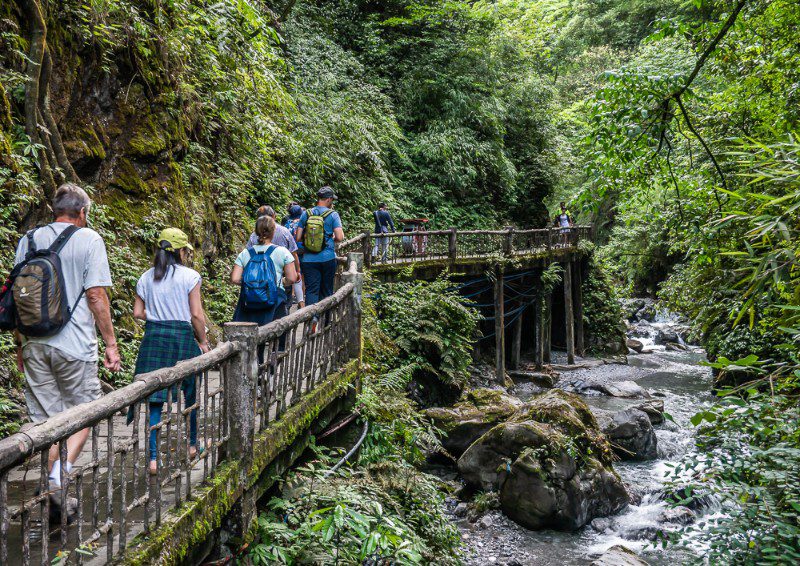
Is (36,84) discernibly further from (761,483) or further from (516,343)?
(516,343)

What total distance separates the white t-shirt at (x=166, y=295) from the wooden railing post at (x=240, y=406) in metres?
0.39

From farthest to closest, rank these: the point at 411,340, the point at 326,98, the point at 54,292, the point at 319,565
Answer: the point at 326,98 < the point at 411,340 < the point at 319,565 < the point at 54,292

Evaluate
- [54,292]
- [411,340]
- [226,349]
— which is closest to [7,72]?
[54,292]

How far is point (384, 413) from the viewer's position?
24.5 ft

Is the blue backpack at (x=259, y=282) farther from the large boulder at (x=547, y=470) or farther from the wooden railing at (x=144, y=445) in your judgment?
the large boulder at (x=547, y=470)

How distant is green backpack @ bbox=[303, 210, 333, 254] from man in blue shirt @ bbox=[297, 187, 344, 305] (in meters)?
0.05

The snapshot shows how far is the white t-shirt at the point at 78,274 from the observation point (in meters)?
3.50

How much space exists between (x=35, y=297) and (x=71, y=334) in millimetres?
307

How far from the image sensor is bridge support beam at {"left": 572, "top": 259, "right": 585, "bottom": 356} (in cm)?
2219

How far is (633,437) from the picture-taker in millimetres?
12242

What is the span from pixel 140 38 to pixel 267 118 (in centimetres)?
408

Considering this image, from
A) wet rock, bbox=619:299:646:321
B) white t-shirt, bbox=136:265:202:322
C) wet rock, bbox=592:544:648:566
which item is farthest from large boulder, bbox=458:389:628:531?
wet rock, bbox=619:299:646:321

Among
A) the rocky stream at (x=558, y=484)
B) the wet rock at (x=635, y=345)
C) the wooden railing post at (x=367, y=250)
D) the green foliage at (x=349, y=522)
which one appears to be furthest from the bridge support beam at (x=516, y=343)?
the green foliage at (x=349, y=522)

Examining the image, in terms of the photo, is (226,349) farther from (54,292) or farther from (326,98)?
(326,98)
